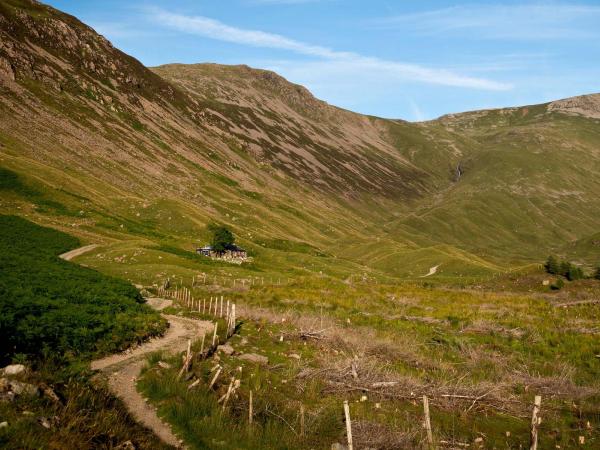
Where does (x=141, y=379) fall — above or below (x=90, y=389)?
below

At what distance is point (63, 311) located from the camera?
22312mm

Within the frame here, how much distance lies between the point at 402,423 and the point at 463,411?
Answer: 329 centimetres

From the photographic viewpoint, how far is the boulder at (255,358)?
75.8ft

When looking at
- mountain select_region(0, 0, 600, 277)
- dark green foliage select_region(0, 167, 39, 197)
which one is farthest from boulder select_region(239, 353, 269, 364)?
dark green foliage select_region(0, 167, 39, 197)

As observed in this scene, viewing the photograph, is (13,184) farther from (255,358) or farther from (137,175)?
(255,358)

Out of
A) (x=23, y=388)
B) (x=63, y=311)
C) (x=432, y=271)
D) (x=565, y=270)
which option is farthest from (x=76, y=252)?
(x=432, y=271)

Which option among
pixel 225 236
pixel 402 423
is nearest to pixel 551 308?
pixel 402 423

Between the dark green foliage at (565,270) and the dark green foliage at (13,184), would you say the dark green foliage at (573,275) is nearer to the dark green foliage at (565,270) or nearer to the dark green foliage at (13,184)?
the dark green foliage at (565,270)

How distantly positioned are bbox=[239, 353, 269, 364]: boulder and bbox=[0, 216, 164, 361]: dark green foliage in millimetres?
5894

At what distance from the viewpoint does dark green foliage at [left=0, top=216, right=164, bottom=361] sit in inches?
728

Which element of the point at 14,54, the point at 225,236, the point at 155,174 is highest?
the point at 14,54

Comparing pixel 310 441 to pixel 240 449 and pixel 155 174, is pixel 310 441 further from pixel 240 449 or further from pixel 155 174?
pixel 155 174

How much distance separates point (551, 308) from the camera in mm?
40469

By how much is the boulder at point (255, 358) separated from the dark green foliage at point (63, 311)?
5.89 meters
